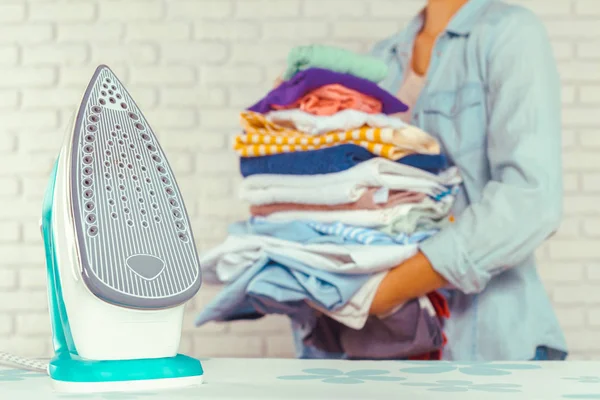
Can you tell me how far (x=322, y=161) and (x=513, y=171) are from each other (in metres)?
0.32

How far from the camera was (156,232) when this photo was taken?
0.58m

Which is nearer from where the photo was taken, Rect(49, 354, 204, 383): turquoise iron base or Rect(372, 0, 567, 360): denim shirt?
Rect(49, 354, 204, 383): turquoise iron base

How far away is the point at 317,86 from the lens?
1.23 metres

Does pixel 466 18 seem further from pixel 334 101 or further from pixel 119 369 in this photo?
pixel 119 369

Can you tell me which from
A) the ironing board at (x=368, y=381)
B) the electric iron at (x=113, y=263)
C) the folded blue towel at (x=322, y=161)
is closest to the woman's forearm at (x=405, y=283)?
the folded blue towel at (x=322, y=161)

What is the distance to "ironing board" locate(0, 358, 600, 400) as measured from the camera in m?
0.54

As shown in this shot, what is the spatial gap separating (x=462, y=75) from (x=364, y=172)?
33 cm

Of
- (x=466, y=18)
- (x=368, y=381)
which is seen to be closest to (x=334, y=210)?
(x=466, y=18)

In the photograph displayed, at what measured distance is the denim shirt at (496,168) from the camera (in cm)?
119

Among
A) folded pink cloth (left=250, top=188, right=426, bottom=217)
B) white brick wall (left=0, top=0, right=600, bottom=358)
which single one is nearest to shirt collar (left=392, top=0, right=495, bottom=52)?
folded pink cloth (left=250, top=188, right=426, bottom=217)

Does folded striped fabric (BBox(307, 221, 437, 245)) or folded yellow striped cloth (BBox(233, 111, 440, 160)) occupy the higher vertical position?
folded yellow striped cloth (BBox(233, 111, 440, 160))

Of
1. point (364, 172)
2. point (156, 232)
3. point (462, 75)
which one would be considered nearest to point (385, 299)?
point (364, 172)

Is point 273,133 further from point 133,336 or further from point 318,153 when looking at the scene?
point 133,336

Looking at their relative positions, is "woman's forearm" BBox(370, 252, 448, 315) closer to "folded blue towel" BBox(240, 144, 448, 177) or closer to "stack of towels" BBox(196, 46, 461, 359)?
"stack of towels" BBox(196, 46, 461, 359)
